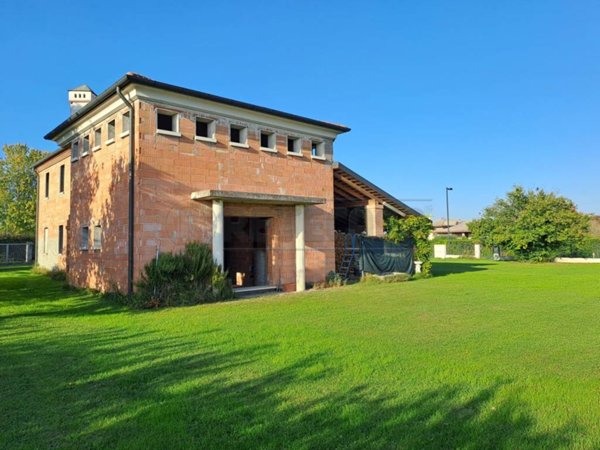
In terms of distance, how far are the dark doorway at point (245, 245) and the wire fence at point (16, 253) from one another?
2694cm

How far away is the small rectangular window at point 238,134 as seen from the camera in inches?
606

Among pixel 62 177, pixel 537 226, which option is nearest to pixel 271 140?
pixel 62 177

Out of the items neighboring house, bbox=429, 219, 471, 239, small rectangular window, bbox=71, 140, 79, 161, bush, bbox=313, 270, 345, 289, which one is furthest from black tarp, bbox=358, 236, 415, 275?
neighboring house, bbox=429, 219, 471, 239

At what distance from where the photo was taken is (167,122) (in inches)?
556

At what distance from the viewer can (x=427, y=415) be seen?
→ 164 inches

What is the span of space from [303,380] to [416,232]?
16875 millimetres

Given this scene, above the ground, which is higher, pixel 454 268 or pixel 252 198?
pixel 252 198

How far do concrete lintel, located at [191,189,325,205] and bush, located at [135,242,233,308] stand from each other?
1577 mm

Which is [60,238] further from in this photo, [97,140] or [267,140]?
[267,140]

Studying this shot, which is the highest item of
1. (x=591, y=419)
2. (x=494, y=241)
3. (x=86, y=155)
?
(x=86, y=155)

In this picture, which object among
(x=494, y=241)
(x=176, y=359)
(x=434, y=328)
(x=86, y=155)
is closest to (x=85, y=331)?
(x=176, y=359)

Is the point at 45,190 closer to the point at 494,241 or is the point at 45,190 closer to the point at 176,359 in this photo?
the point at 176,359

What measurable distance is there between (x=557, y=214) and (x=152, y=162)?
33935mm

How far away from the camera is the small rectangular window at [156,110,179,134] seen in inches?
531
